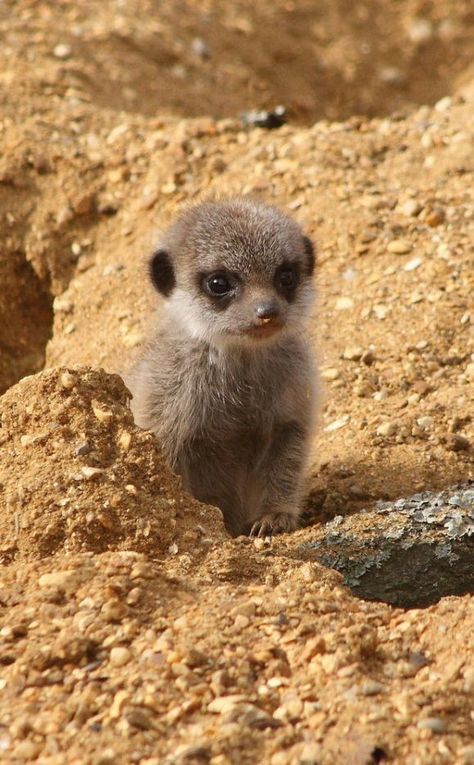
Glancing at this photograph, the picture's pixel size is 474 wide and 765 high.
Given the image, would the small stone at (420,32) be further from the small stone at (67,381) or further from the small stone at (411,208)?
the small stone at (67,381)

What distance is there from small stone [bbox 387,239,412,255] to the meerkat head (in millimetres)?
1179

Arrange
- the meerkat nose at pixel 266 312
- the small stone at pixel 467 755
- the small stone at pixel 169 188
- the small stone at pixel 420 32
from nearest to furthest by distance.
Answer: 1. the small stone at pixel 467 755
2. the meerkat nose at pixel 266 312
3. the small stone at pixel 169 188
4. the small stone at pixel 420 32

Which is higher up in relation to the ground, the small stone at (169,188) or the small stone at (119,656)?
the small stone at (169,188)

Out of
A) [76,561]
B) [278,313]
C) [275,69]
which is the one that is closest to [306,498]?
[278,313]

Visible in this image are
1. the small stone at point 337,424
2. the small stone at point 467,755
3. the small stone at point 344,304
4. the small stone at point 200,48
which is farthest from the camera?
the small stone at point 200,48

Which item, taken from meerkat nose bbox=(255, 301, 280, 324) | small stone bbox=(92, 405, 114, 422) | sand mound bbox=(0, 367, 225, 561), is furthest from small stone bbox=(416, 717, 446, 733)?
meerkat nose bbox=(255, 301, 280, 324)

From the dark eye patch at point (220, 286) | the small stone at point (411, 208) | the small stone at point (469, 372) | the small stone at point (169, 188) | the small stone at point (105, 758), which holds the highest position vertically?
the small stone at point (169, 188)

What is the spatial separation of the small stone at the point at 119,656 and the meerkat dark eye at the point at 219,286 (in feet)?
7.98

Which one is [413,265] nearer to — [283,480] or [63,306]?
[283,480]

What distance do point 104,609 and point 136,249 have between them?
164 inches

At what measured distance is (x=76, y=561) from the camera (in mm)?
3641

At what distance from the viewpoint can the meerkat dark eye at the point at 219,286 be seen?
536 cm

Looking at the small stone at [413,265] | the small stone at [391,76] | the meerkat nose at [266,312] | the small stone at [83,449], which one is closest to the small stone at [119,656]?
the small stone at [83,449]

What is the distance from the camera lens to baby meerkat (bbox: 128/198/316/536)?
17.5 feet
